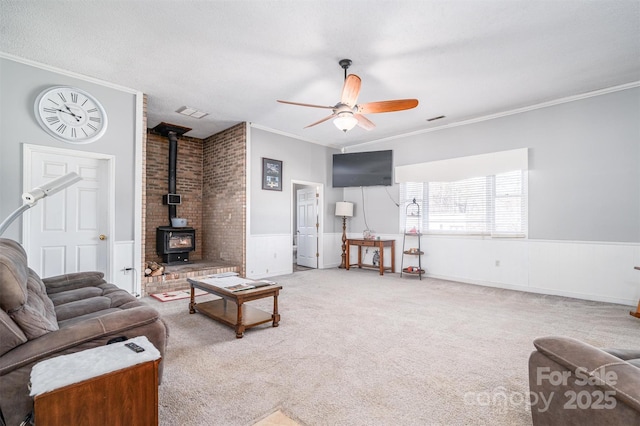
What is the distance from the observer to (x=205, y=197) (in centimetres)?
647

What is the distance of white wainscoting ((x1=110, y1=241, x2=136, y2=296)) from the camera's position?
3891 millimetres

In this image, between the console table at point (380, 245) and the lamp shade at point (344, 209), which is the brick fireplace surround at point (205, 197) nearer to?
the lamp shade at point (344, 209)

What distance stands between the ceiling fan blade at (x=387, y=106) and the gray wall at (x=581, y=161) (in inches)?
107

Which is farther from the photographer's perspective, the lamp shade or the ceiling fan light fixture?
the lamp shade

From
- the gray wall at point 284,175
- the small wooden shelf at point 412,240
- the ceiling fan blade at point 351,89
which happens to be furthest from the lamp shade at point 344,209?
the ceiling fan blade at point 351,89

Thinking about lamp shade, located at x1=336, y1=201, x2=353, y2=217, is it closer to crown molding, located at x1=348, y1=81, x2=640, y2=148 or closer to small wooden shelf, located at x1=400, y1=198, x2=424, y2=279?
small wooden shelf, located at x1=400, y1=198, x2=424, y2=279

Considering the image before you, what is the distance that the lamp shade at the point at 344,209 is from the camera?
6.71m

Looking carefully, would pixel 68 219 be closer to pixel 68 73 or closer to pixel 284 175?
pixel 68 73

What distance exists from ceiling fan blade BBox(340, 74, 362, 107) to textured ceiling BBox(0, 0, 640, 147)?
1.23 ft

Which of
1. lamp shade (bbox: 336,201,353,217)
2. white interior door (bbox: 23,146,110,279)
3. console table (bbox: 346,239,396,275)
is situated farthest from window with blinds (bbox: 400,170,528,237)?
white interior door (bbox: 23,146,110,279)

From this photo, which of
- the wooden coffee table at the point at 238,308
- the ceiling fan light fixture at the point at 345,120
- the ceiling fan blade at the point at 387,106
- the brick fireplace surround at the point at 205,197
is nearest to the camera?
the wooden coffee table at the point at 238,308

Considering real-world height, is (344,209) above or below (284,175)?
below

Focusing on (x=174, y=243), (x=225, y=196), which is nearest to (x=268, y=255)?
(x=225, y=196)

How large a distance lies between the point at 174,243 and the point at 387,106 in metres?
4.61
